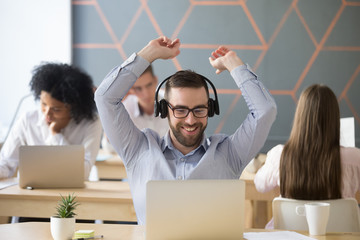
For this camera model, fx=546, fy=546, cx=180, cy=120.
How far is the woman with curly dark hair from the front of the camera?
10.9 ft

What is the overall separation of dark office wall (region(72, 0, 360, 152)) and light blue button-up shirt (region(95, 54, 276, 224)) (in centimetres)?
299

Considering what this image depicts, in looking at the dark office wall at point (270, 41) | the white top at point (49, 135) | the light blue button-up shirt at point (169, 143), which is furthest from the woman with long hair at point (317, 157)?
the dark office wall at point (270, 41)

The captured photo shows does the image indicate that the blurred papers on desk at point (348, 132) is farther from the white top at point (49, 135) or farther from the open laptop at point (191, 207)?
the open laptop at point (191, 207)

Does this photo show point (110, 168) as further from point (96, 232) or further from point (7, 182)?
point (96, 232)

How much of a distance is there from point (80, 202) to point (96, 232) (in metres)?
0.83

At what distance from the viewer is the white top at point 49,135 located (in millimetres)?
3318

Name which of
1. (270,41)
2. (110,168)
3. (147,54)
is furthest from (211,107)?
(270,41)

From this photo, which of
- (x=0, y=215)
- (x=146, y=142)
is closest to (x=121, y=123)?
(x=146, y=142)

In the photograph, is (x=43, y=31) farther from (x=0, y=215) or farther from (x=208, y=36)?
(x=0, y=215)

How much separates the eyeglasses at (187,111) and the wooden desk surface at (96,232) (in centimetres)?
43

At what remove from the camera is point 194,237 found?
5.02 ft

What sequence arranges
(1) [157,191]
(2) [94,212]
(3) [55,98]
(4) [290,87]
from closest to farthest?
(1) [157,191], (2) [94,212], (3) [55,98], (4) [290,87]

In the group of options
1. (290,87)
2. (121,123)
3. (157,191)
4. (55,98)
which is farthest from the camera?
(290,87)

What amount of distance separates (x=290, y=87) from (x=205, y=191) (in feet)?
12.1
